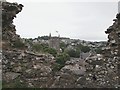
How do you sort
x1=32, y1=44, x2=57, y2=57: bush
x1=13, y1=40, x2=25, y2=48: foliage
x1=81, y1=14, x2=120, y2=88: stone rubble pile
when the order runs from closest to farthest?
x1=81, y1=14, x2=120, y2=88: stone rubble pile → x1=13, y1=40, x2=25, y2=48: foliage → x1=32, y1=44, x2=57, y2=57: bush

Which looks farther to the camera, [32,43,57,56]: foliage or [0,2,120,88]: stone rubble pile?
[32,43,57,56]: foliage

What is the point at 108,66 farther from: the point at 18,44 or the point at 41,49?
the point at 41,49

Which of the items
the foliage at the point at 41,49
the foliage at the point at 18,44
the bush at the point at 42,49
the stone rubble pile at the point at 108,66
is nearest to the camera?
the stone rubble pile at the point at 108,66

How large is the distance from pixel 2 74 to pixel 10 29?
2802mm

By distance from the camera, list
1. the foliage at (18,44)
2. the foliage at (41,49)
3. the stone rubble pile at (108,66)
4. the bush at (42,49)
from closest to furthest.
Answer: the stone rubble pile at (108,66) → the foliage at (18,44) → the foliage at (41,49) → the bush at (42,49)

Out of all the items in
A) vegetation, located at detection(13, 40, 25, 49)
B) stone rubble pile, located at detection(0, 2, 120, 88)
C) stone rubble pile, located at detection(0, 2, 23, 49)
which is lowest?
stone rubble pile, located at detection(0, 2, 120, 88)

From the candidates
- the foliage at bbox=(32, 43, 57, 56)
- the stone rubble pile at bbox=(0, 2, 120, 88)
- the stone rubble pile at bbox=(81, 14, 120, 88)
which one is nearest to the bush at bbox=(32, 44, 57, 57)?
the foliage at bbox=(32, 43, 57, 56)

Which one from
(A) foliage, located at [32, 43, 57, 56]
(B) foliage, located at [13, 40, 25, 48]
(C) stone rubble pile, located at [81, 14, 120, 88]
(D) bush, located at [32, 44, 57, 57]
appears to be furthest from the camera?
(D) bush, located at [32, 44, 57, 57]

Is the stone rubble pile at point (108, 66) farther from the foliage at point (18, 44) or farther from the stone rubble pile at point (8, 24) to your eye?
the stone rubble pile at point (8, 24)

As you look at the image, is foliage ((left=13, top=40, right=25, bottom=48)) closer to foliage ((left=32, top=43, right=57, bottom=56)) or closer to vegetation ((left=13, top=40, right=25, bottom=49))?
vegetation ((left=13, top=40, right=25, bottom=49))

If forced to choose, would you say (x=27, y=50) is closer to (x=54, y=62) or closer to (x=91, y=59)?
(x=54, y=62)

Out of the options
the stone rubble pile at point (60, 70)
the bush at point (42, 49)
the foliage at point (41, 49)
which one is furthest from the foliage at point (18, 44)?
the bush at point (42, 49)

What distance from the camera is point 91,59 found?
14.1m

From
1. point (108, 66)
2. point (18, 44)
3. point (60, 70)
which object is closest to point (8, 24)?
point (18, 44)
